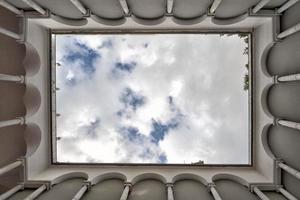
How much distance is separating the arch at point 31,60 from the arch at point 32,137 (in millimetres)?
3717

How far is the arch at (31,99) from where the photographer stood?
21188mm

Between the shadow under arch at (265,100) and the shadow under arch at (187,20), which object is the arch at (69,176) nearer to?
the shadow under arch at (187,20)

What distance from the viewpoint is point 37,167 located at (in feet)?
73.9

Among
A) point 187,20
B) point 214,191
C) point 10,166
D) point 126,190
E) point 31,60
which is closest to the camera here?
point 10,166

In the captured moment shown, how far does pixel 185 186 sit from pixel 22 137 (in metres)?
11.8

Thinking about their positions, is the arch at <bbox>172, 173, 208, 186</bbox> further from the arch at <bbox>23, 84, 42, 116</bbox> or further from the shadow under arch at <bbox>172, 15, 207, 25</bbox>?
the arch at <bbox>23, 84, 42, 116</bbox>

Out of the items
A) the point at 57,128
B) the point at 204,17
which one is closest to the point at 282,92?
the point at 204,17

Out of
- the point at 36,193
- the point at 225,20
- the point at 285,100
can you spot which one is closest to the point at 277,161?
the point at 285,100

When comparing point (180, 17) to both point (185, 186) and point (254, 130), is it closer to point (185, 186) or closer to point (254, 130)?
point (254, 130)

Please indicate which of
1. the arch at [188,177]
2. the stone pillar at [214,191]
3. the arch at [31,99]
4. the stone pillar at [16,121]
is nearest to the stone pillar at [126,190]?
the arch at [188,177]

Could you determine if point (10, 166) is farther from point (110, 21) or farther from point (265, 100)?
point (265, 100)

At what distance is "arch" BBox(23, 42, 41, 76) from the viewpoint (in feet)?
68.2

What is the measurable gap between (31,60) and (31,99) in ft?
8.91

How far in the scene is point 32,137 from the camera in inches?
864
